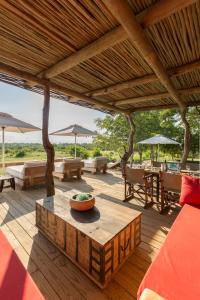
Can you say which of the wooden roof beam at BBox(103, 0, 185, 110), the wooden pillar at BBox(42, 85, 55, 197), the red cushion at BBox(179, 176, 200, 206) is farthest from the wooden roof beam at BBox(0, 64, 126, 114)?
the red cushion at BBox(179, 176, 200, 206)

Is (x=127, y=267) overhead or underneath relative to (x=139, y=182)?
underneath

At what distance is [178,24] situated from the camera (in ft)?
7.97

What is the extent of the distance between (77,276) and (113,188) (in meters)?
3.93

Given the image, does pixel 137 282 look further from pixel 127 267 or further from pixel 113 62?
pixel 113 62

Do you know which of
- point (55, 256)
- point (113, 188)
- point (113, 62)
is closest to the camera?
point (55, 256)

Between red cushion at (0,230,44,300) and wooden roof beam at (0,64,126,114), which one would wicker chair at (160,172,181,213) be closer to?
red cushion at (0,230,44,300)

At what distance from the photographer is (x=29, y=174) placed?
227 inches

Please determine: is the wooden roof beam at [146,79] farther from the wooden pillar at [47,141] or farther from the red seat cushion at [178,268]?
the red seat cushion at [178,268]

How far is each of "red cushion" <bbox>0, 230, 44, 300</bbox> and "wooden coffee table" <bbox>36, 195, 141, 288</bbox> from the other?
0.79 metres

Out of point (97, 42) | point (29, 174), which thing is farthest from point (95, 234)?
point (29, 174)

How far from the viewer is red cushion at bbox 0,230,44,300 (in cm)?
116

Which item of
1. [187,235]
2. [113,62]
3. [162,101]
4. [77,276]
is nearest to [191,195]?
[187,235]

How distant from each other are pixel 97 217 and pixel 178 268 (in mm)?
1246

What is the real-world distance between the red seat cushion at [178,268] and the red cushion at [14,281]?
83 cm
